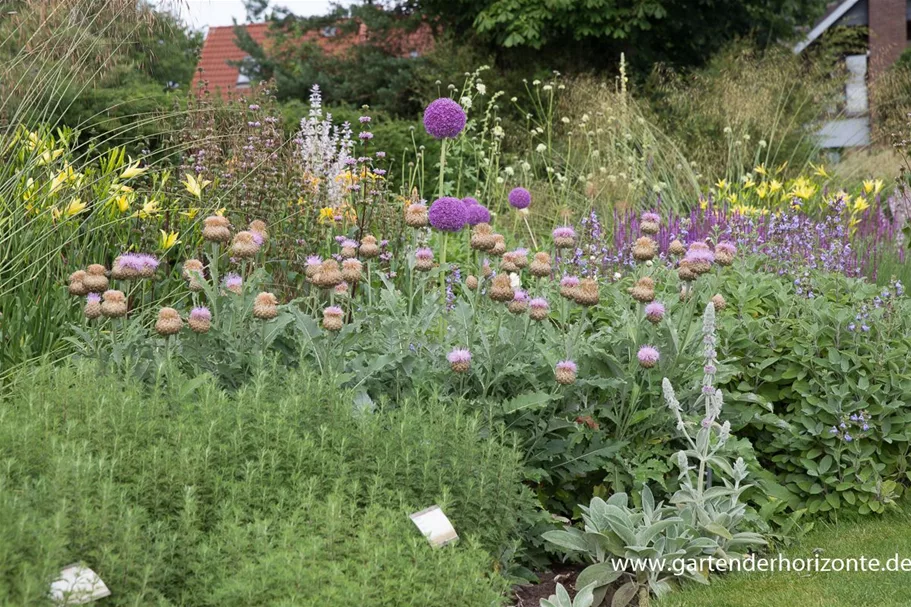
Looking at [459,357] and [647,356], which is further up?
[459,357]

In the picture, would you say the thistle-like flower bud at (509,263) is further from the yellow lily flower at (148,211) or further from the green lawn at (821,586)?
the yellow lily flower at (148,211)

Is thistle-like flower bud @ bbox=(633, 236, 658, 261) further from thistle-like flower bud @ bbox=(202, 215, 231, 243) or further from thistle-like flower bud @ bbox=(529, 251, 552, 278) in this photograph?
thistle-like flower bud @ bbox=(202, 215, 231, 243)

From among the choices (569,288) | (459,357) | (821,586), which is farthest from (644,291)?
(821,586)

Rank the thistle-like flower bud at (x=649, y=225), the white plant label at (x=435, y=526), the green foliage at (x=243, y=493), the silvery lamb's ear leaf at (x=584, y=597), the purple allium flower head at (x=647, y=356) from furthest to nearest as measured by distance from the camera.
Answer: the thistle-like flower bud at (x=649, y=225) → the purple allium flower head at (x=647, y=356) → the silvery lamb's ear leaf at (x=584, y=597) → the white plant label at (x=435, y=526) → the green foliage at (x=243, y=493)

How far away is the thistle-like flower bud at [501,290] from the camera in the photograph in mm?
3166

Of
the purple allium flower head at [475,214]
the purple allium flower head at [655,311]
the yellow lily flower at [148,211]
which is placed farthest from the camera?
the yellow lily flower at [148,211]

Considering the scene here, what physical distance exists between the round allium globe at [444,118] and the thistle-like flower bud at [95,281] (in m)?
1.43

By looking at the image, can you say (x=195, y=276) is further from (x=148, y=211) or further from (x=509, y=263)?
(x=148, y=211)

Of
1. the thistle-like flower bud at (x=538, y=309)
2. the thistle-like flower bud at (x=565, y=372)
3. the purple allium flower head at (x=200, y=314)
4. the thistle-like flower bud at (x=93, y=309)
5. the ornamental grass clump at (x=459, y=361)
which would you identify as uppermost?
the thistle-like flower bud at (x=93, y=309)

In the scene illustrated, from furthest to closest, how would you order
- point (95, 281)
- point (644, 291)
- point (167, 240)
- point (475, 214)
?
point (167, 240) < point (475, 214) < point (644, 291) < point (95, 281)

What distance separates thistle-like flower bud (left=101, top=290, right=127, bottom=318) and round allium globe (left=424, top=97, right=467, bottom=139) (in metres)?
1.48

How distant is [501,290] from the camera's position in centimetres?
317

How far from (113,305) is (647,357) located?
5.65ft

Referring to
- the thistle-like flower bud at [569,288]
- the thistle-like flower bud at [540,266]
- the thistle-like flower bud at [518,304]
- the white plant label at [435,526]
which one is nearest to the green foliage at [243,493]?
the white plant label at [435,526]
